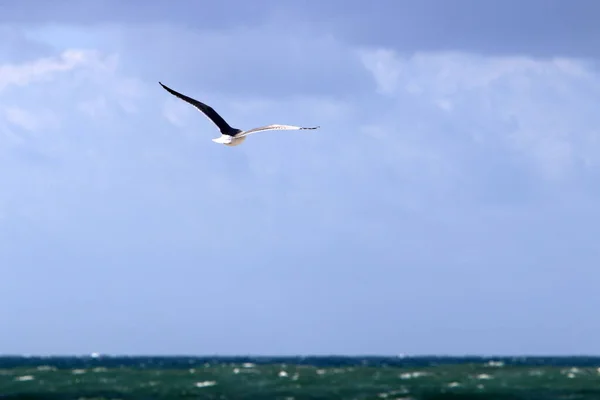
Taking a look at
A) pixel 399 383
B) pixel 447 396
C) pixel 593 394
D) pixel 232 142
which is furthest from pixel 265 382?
pixel 232 142

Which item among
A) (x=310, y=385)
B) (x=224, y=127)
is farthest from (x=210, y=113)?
(x=310, y=385)

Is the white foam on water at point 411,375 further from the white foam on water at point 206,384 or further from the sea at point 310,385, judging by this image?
the white foam on water at point 206,384

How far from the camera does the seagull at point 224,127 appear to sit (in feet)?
82.8

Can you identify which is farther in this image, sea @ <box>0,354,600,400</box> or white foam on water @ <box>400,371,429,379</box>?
white foam on water @ <box>400,371,429,379</box>

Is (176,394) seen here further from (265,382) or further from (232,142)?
(232,142)

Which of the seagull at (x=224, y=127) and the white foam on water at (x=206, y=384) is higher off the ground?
the seagull at (x=224, y=127)

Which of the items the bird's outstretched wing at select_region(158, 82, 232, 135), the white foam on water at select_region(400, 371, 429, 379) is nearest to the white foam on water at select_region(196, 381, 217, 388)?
the white foam on water at select_region(400, 371, 429, 379)

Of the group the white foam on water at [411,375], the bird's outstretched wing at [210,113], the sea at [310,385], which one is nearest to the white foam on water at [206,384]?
the sea at [310,385]

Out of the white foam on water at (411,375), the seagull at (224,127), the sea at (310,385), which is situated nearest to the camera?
the seagull at (224,127)

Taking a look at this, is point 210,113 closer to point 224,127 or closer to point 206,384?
point 224,127

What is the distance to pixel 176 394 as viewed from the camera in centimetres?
5469

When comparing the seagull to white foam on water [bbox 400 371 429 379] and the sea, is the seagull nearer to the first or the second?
the sea

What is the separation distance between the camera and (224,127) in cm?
2858

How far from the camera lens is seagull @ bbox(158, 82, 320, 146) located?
25234mm
